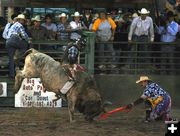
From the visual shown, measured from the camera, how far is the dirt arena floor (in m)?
9.55

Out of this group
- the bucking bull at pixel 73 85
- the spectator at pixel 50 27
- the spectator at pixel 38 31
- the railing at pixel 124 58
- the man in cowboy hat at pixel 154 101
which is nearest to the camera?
the bucking bull at pixel 73 85

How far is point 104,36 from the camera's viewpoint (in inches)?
547

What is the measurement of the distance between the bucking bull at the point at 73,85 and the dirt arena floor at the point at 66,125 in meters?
0.34

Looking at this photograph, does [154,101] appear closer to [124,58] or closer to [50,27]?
[124,58]

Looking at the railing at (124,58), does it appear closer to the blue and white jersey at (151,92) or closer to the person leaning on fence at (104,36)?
the person leaning on fence at (104,36)

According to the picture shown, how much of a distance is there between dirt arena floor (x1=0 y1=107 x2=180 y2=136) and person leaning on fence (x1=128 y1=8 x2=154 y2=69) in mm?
1957

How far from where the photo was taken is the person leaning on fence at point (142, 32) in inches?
537

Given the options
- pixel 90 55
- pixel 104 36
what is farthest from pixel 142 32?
pixel 90 55

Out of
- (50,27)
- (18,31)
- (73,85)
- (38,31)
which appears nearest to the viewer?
(73,85)

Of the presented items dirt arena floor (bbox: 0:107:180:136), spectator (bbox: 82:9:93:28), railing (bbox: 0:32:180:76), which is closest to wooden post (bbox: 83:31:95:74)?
railing (bbox: 0:32:180:76)

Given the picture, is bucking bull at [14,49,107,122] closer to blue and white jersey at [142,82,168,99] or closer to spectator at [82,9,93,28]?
blue and white jersey at [142,82,168,99]

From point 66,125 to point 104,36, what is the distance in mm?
4134

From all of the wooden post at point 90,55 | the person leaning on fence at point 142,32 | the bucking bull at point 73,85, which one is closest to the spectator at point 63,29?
the wooden post at point 90,55

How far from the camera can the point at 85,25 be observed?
15250 millimetres
